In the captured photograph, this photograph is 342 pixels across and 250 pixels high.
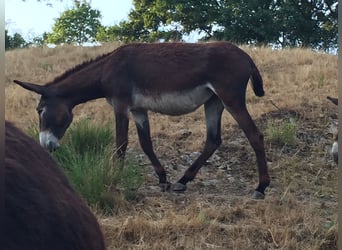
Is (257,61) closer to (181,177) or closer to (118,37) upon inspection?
(181,177)

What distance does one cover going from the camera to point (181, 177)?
7332 mm

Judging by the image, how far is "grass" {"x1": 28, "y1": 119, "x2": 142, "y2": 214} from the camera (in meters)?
5.76

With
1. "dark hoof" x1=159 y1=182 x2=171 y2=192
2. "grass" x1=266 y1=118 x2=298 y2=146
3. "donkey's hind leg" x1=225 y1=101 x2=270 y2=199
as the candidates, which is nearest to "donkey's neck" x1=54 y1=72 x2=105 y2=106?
"dark hoof" x1=159 y1=182 x2=171 y2=192

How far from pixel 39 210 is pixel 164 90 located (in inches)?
230

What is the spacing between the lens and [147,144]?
24.2ft

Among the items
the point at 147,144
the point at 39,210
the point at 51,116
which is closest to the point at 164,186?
the point at 147,144

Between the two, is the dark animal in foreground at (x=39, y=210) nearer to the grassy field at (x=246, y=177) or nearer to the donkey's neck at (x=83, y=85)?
the grassy field at (x=246, y=177)

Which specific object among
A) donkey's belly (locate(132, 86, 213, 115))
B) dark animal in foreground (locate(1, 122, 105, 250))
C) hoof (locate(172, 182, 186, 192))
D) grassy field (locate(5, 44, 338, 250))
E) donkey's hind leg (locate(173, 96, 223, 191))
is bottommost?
hoof (locate(172, 182, 186, 192))

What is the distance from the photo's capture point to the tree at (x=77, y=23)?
34625 mm

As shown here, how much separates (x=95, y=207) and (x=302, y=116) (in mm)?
4932

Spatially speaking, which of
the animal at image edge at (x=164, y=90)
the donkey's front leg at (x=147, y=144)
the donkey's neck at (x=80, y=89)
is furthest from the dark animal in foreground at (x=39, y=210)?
the donkey's neck at (x=80, y=89)

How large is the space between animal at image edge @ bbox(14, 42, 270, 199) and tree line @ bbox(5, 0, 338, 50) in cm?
1475

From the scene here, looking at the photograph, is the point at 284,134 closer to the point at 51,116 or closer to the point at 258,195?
the point at 258,195

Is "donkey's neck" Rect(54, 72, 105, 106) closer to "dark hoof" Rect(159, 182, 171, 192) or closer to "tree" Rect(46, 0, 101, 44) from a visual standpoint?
"dark hoof" Rect(159, 182, 171, 192)
